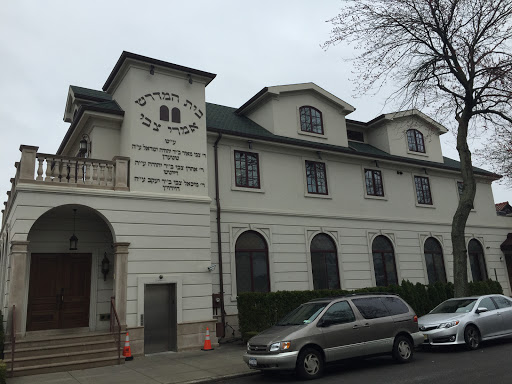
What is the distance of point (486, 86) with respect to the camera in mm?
15914

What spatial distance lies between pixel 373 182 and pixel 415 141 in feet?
16.4

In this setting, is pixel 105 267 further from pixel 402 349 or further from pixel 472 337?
pixel 472 337

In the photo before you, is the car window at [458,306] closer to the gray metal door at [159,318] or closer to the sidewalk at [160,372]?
the sidewalk at [160,372]

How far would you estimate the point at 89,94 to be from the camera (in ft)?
56.1

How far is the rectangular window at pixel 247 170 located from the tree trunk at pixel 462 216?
25.6 feet

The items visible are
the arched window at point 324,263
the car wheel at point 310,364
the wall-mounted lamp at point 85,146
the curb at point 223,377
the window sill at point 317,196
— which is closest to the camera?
the car wheel at point 310,364

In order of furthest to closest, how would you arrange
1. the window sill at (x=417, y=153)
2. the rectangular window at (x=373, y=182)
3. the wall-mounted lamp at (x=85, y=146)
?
the window sill at (x=417, y=153)
the rectangular window at (x=373, y=182)
the wall-mounted lamp at (x=85, y=146)

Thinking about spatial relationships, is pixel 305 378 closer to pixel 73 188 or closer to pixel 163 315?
pixel 163 315

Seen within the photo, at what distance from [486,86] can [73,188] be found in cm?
1505

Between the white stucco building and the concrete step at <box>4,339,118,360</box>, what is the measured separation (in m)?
0.86

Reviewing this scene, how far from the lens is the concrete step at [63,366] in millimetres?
10125

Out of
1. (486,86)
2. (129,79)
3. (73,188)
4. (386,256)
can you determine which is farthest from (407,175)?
(73,188)

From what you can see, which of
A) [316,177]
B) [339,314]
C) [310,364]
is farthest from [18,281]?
[316,177]

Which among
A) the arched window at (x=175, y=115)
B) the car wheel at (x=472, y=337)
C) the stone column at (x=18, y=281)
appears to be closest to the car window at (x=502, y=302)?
the car wheel at (x=472, y=337)
